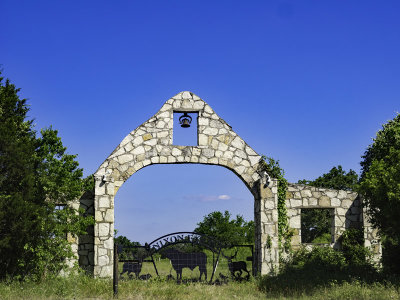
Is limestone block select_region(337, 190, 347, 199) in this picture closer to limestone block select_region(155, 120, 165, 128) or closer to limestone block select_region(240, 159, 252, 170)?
limestone block select_region(240, 159, 252, 170)

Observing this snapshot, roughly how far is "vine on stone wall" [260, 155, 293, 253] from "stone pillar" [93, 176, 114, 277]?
501 cm

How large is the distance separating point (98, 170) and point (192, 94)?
390 cm

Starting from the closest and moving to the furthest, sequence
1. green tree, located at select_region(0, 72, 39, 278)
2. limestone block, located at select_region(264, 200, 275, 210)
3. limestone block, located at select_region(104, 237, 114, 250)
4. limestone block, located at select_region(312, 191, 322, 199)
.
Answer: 1. green tree, located at select_region(0, 72, 39, 278)
2. limestone block, located at select_region(104, 237, 114, 250)
3. limestone block, located at select_region(264, 200, 275, 210)
4. limestone block, located at select_region(312, 191, 322, 199)

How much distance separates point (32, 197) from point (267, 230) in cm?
704

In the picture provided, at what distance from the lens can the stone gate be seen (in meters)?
14.3

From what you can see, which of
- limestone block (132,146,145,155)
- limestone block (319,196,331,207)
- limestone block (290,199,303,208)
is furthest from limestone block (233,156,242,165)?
limestone block (319,196,331,207)

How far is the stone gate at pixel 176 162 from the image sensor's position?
14.3 metres

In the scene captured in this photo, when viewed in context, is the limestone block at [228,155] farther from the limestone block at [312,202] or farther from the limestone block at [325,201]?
the limestone block at [325,201]

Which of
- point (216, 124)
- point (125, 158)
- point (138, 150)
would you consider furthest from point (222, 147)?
point (125, 158)

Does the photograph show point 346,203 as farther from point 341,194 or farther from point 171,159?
point 171,159

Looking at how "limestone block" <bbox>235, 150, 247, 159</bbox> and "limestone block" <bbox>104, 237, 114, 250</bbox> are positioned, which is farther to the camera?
"limestone block" <bbox>235, 150, 247, 159</bbox>

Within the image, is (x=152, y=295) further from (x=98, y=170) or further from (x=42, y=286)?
(x=98, y=170)

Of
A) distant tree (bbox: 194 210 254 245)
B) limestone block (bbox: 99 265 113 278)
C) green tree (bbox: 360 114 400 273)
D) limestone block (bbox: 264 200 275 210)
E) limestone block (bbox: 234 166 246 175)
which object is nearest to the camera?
green tree (bbox: 360 114 400 273)

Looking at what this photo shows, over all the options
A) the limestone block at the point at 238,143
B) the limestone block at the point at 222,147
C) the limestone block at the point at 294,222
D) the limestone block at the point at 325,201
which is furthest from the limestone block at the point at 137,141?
the limestone block at the point at 325,201
